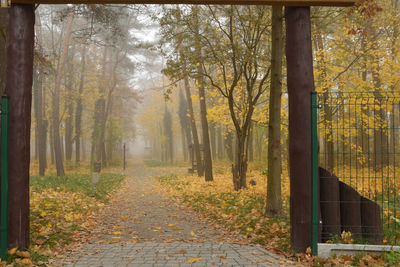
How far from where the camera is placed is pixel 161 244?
586 centimetres

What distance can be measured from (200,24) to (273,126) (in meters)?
5.66

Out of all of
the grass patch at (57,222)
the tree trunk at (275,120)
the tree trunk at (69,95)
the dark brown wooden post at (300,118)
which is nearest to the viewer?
the dark brown wooden post at (300,118)

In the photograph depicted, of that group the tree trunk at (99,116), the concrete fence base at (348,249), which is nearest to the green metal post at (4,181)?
the concrete fence base at (348,249)

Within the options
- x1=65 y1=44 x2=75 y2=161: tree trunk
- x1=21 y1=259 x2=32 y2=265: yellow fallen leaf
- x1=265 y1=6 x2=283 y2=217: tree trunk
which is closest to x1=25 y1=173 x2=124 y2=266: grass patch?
x1=21 y1=259 x2=32 y2=265: yellow fallen leaf

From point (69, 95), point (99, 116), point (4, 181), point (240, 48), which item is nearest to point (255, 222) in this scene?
point (4, 181)

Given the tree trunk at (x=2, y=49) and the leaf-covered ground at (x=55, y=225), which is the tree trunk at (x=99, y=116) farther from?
the tree trunk at (x=2, y=49)

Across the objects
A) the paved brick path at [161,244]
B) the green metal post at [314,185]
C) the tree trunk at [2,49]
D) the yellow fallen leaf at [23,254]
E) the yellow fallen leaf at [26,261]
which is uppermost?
the tree trunk at [2,49]

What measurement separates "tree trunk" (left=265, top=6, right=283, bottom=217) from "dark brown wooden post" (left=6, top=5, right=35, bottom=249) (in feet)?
16.9

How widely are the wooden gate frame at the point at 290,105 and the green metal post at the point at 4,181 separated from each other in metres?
0.09

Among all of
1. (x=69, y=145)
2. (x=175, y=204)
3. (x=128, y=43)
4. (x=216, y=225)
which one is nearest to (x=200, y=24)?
(x=175, y=204)

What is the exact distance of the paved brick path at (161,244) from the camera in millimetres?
4793

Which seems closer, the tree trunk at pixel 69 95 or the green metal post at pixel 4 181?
the green metal post at pixel 4 181

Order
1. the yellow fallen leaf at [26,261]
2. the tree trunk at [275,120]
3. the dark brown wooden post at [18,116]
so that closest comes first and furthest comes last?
the yellow fallen leaf at [26,261]
the dark brown wooden post at [18,116]
the tree trunk at [275,120]

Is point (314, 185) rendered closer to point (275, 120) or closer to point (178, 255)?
point (178, 255)
